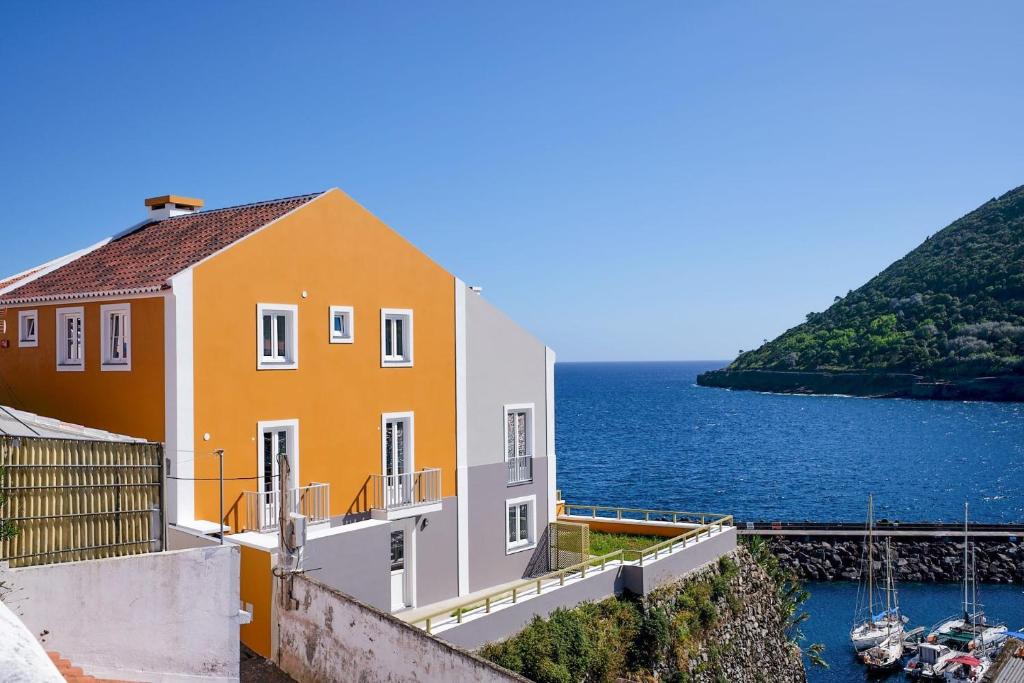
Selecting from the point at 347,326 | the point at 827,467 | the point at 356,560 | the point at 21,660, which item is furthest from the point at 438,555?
the point at 827,467

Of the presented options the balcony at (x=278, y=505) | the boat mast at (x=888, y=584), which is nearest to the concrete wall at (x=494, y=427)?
the balcony at (x=278, y=505)

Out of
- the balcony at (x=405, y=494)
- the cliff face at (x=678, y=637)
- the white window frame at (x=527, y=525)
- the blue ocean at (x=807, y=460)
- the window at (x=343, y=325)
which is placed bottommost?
the blue ocean at (x=807, y=460)

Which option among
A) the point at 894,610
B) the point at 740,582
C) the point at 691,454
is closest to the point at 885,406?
the point at 691,454

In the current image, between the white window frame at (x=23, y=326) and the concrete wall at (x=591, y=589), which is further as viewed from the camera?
the white window frame at (x=23, y=326)

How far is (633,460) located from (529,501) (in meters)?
71.9

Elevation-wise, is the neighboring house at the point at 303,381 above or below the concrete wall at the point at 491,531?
above

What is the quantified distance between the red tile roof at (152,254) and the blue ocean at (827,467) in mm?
31488

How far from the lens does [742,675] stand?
26484 millimetres

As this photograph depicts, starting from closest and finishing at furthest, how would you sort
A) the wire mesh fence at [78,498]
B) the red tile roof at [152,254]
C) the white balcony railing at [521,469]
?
the wire mesh fence at [78,498], the red tile roof at [152,254], the white balcony railing at [521,469]

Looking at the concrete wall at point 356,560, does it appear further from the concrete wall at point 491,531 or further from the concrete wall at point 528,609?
the concrete wall at point 491,531

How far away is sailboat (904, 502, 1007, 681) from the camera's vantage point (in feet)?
123

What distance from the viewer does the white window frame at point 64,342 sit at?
18.7m

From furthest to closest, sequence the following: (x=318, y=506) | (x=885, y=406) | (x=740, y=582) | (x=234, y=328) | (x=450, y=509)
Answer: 1. (x=885, y=406)
2. (x=740, y=582)
3. (x=450, y=509)
4. (x=318, y=506)
5. (x=234, y=328)

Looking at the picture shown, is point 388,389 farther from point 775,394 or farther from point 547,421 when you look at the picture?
point 775,394
